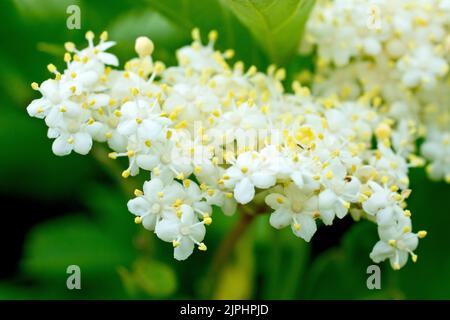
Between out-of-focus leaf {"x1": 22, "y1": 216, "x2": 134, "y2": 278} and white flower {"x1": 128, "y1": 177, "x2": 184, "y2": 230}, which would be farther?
out-of-focus leaf {"x1": 22, "y1": 216, "x2": 134, "y2": 278}

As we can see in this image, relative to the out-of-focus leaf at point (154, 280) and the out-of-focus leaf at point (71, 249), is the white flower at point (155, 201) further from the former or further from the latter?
the out-of-focus leaf at point (71, 249)

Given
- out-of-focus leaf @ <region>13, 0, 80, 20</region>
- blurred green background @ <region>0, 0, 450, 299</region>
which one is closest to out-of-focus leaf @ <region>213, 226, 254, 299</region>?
blurred green background @ <region>0, 0, 450, 299</region>

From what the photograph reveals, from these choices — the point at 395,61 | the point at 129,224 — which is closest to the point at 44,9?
the point at 129,224

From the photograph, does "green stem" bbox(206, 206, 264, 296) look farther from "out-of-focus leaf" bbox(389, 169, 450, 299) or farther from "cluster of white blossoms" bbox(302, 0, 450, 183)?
"out-of-focus leaf" bbox(389, 169, 450, 299)

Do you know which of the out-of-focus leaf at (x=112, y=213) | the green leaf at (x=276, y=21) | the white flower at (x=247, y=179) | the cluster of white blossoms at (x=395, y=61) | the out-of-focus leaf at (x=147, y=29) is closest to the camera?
the white flower at (x=247, y=179)

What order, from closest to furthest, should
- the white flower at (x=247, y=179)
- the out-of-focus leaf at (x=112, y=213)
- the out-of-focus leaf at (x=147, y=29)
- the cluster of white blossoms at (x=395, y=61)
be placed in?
1. the white flower at (x=247, y=179)
2. the cluster of white blossoms at (x=395, y=61)
3. the out-of-focus leaf at (x=147, y=29)
4. the out-of-focus leaf at (x=112, y=213)

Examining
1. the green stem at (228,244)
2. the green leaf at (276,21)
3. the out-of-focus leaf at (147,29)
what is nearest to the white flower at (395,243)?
the green stem at (228,244)

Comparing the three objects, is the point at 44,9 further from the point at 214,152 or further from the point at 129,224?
the point at 214,152
